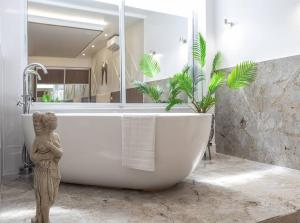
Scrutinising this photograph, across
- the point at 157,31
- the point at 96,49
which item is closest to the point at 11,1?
the point at 96,49

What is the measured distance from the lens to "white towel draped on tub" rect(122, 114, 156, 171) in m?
1.66

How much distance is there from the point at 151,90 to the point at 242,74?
1.07m

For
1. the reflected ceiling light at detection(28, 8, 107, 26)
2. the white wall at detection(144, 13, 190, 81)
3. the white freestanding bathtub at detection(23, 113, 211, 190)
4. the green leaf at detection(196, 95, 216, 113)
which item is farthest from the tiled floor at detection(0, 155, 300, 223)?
the white wall at detection(144, 13, 190, 81)

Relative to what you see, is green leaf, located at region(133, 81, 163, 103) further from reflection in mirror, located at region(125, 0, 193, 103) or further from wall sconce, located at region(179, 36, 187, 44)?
wall sconce, located at region(179, 36, 187, 44)

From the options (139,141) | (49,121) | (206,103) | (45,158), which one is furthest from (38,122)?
(206,103)

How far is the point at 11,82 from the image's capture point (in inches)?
95.2

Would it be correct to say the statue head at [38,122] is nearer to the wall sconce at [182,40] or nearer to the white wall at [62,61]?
the white wall at [62,61]

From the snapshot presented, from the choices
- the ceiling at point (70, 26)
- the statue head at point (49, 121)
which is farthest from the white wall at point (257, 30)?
the statue head at point (49, 121)

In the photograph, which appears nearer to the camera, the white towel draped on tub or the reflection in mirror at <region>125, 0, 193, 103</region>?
the white towel draped on tub

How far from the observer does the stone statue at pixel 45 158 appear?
3.71 ft

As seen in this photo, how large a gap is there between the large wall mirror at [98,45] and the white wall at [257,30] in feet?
1.93

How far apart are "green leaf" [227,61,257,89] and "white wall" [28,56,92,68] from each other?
1.59 meters

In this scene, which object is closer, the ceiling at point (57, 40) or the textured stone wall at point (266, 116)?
the textured stone wall at point (266, 116)

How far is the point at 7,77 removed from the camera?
2395 mm
